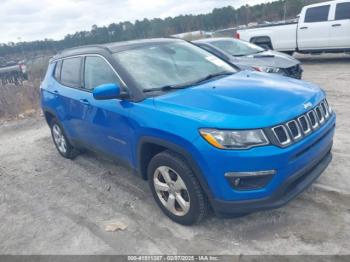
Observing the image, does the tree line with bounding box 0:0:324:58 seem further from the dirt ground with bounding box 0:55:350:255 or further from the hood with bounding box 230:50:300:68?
the dirt ground with bounding box 0:55:350:255

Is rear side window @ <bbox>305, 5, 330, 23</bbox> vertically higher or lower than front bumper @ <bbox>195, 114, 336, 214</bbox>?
higher

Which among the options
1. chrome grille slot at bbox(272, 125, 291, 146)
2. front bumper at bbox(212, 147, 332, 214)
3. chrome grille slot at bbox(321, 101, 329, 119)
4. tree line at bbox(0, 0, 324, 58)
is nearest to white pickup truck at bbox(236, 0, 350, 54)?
tree line at bbox(0, 0, 324, 58)

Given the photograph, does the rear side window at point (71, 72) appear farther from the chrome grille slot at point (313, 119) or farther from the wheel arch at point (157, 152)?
the chrome grille slot at point (313, 119)

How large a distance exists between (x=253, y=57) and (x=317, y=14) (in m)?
4.64

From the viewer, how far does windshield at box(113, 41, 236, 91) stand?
3750mm

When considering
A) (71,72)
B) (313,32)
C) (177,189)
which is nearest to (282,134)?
(177,189)

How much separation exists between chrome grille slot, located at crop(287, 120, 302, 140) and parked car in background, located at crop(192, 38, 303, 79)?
161 inches

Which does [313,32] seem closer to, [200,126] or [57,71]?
[57,71]

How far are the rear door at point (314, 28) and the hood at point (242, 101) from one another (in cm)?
871

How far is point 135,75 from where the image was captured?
373 cm

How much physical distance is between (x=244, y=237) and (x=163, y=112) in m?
1.35

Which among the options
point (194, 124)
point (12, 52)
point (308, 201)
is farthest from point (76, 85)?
point (12, 52)

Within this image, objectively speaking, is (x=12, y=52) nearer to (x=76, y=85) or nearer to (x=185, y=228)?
(x=76, y=85)

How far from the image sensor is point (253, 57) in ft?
27.5
